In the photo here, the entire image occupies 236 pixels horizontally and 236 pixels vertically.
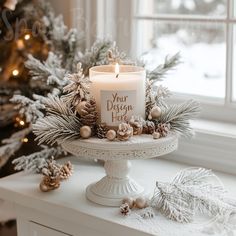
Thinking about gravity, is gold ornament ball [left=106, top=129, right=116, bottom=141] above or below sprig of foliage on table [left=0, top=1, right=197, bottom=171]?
below

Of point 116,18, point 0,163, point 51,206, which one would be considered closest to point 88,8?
point 116,18

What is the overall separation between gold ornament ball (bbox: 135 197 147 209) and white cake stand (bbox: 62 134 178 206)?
4 cm

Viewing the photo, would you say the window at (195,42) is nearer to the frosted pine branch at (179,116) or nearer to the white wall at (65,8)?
the white wall at (65,8)

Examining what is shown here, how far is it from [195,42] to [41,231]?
720 millimetres

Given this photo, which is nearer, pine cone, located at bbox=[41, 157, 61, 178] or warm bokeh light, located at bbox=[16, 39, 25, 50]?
pine cone, located at bbox=[41, 157, 61, 178]

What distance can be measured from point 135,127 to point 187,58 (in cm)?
55

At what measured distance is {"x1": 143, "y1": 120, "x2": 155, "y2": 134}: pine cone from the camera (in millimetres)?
1224

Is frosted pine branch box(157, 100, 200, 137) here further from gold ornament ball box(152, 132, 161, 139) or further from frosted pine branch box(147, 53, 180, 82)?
frosted pine branch box(147, 53, 180, 82)

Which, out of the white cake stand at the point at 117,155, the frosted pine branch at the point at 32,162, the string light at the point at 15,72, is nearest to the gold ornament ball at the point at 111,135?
the white cake stand at the point at 117,155

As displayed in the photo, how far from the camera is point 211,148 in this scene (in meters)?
1.50

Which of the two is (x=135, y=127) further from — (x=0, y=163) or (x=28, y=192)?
(x=0, y=163)

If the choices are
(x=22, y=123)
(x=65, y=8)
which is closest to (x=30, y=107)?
(x=22, y=123)

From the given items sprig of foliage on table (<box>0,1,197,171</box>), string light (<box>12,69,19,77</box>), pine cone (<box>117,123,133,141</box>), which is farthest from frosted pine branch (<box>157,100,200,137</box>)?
string light (<box>12,69,19,77</box>)

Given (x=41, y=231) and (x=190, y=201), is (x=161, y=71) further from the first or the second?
(x=41, y=231)
